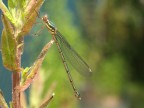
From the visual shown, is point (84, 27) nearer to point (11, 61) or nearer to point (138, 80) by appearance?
point (138, 80)

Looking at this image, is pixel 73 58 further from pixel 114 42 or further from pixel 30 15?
pixel 114 42

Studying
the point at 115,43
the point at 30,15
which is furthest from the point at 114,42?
the point at 30,15

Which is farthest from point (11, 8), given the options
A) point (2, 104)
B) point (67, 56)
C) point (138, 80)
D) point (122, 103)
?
point (122, 103)

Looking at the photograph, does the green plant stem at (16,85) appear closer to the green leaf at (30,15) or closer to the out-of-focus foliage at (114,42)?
the green leaf at (30,15)

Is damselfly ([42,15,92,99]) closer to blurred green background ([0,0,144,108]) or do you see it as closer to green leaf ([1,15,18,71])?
green leaf ([1,15,18,71])

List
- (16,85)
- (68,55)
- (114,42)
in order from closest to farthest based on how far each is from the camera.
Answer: (16,85) < (68,55) < (114,42)

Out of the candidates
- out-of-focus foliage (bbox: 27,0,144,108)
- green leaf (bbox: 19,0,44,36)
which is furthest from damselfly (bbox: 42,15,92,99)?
out-of-focus foliage (bbox: 27,0,144,108)

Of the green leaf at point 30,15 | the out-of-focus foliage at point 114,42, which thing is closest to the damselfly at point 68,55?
the green leaf at point 30,15

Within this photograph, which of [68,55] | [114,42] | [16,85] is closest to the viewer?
[16,85]

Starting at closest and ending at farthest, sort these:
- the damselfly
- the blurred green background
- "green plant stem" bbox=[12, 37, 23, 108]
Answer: "green plant stem" bbox=[12, 37, 23, 108] < the damselfly < the blurred green background
